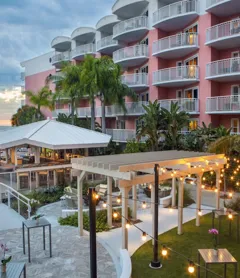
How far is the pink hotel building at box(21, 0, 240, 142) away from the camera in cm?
2122

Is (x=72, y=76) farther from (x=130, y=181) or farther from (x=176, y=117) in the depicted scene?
(x=130, y=181)

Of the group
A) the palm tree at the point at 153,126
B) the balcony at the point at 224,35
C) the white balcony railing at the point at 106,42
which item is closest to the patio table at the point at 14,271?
the palm tree at the point at 153,126

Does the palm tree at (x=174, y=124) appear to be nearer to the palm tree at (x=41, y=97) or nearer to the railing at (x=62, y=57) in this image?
the palm tree at (x=41, y=97)

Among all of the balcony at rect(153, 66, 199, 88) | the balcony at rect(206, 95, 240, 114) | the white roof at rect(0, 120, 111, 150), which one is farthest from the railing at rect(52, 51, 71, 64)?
the balcony at rect(206, 95, 240, 114)

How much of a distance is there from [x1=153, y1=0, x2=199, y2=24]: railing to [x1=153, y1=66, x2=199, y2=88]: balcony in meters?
4.37

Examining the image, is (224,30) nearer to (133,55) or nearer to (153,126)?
(133,55)

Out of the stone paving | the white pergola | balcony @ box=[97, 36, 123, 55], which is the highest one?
balcony @ box=[97, 36, 123, 55]

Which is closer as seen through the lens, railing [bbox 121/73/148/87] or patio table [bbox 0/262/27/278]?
patio table [bbox 0/262/27/278]

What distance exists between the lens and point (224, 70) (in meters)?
21.2

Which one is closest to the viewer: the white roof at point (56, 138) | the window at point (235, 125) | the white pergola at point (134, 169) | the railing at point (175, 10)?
the white pergola at point (134, 169)

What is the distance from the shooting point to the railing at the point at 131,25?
26516 mm

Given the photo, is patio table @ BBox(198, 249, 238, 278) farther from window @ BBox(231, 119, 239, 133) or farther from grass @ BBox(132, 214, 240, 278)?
window @ BBox(231, 119, 239, 133)

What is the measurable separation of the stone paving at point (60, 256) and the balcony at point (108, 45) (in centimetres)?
2366

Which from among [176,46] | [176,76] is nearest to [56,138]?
[176,76]
